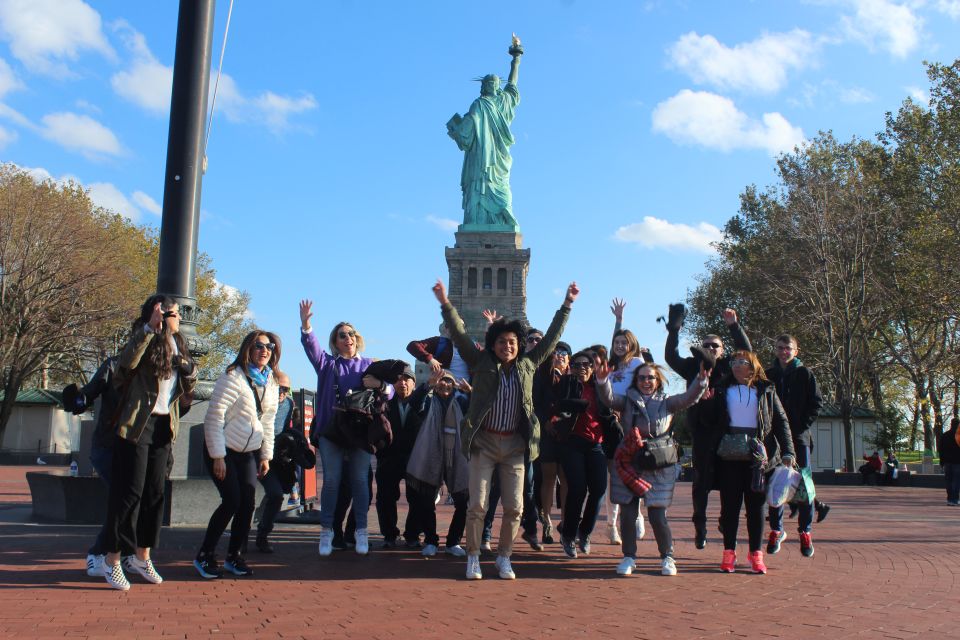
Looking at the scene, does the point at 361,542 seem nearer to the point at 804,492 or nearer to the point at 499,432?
the point at 499,432

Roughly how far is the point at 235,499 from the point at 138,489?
2.37 ft

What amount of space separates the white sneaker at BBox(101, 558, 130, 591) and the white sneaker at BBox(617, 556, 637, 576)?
3.64 metres

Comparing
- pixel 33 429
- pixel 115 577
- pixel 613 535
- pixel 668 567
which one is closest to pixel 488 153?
pixel 33 429

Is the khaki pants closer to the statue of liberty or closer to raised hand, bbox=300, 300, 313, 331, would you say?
raised hand, bbox=300, 300, 313, 331

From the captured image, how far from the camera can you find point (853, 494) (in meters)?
21.9

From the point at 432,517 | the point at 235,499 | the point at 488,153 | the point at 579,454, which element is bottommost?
the point at 432,517

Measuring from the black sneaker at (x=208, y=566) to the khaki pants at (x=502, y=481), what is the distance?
1.88m

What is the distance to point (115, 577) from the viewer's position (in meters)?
6.21

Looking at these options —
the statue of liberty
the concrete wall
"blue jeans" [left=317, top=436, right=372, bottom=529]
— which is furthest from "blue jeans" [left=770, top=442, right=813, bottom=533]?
the statue of liberty

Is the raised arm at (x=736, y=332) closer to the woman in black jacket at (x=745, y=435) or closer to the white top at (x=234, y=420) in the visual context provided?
the woman in black jacket at (x=745, y=435)

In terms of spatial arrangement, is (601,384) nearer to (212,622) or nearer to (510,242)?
(212,622)

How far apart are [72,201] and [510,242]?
40035 mm

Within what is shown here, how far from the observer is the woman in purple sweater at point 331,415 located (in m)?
8.02

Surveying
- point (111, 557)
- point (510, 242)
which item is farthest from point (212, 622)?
point (510, 242)
